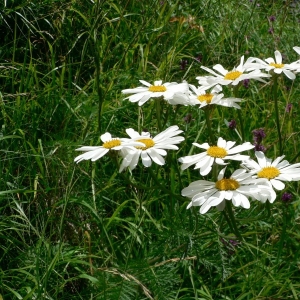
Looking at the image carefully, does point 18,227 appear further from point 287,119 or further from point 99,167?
point 287,119

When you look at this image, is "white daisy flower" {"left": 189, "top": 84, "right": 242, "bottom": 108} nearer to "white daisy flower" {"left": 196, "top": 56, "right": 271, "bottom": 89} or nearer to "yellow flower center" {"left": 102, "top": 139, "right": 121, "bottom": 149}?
"white daisy flower" {"left": 196, "top": 56, "right": 271, "bottom": 89}

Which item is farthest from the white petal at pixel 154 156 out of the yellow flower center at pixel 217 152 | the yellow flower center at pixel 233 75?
the yellow flower center at pixel 233 75

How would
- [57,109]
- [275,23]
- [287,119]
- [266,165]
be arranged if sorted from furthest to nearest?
[275,23] < [287,119] < [57,109] < [266,165]

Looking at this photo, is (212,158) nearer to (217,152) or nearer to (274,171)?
(217,152)

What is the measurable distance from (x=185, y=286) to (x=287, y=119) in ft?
2.87

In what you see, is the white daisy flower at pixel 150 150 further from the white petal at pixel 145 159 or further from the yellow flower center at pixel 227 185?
the yellow flower center at pixel 227 185

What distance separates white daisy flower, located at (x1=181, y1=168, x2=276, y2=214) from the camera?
1.14 meters

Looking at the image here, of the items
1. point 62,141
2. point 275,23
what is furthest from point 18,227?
point 275,23

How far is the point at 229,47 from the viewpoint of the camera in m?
2.87

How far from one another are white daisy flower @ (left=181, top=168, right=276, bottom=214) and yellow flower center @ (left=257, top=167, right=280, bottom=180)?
4 centimetres

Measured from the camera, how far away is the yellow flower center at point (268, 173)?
1236mm

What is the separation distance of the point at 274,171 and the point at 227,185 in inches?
5.2

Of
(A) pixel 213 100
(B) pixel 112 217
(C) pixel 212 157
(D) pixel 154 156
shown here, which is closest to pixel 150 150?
(D) pixel 154 156

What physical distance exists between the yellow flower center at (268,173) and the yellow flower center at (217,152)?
84mm
